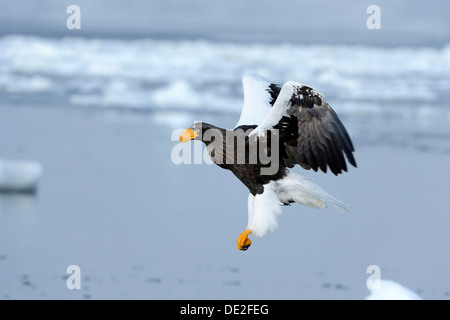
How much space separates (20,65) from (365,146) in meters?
9.76

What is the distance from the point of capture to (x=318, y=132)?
4.71 metres

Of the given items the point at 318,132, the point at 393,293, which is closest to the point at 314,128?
the point at 318,132

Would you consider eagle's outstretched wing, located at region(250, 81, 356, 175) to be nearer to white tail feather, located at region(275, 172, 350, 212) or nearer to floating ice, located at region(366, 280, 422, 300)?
white tail feather, located at region(275, 172, 350, 212)

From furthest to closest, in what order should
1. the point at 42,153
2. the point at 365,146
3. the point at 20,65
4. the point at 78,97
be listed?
the point at 20,65 → the point at 78,97 → the point at 365,146 → the point at 42,153

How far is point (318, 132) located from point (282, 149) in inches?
9.3

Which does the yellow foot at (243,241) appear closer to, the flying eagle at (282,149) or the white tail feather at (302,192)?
the flying eagle at (282,149)

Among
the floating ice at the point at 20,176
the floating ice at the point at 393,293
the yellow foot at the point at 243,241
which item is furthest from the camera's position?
the floating ice at the point at 20,176

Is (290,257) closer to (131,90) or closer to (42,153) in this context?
(42,153)

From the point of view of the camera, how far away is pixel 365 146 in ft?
33.5

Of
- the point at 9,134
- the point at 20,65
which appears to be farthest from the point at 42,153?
the point at 20,65

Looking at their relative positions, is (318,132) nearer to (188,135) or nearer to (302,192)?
(302,192)

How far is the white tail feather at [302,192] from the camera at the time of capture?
4.80 meters

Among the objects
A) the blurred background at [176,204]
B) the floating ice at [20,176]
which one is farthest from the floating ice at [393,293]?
the floating ice at [20,176]
